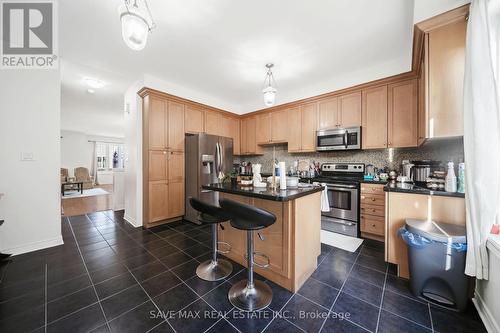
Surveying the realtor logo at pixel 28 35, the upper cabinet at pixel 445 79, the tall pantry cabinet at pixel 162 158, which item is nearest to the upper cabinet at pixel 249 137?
the tall pantry cabinet at pixel 162 158

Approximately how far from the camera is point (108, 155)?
9.80 m

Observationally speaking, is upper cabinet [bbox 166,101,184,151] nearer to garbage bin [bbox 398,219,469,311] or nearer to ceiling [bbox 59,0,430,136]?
ceiling [bbox 59,0,430,136]

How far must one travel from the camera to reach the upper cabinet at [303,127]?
3.70m

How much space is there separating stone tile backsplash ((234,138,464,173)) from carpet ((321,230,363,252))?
4.59 ft

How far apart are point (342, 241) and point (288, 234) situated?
163 centimetres

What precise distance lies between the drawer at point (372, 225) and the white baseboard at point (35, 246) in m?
4.47

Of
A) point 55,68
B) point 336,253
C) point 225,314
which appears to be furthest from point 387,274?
point 55,68

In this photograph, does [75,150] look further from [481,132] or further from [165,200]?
[481,132]

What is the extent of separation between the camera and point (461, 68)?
1622 mm

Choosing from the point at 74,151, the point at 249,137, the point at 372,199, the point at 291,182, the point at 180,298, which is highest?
the point at 249,137

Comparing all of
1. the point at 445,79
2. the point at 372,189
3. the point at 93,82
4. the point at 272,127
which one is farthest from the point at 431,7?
the point at 93,82

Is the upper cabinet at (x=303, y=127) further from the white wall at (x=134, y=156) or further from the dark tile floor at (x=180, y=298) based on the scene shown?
the white wall at (x=134, y=156)

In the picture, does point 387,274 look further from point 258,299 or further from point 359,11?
point 359,11

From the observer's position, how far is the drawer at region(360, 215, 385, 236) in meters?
2.67
